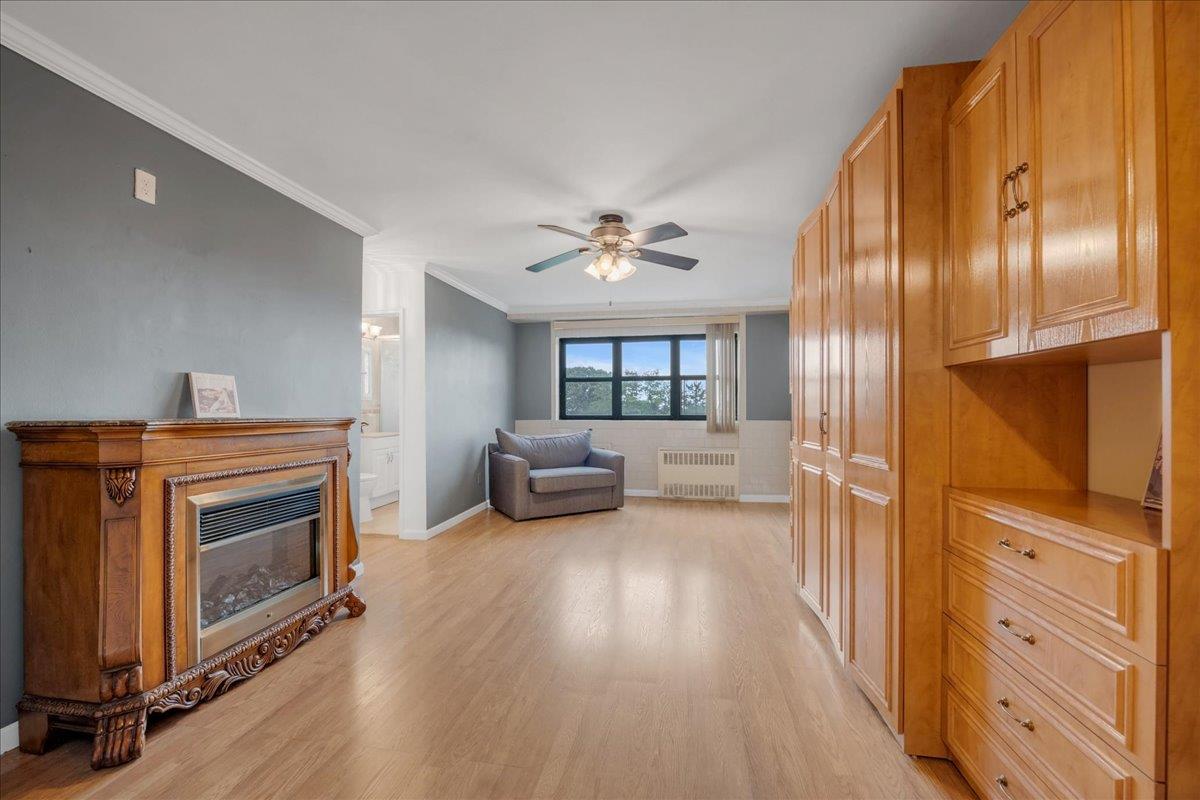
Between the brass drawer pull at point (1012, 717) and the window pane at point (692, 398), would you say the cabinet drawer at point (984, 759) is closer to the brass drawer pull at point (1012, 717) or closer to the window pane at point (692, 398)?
the brass drawer pull at point (1012, 717)

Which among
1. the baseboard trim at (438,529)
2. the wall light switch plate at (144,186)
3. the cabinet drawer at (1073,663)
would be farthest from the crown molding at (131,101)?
the cabinet drawer at (1073,663)

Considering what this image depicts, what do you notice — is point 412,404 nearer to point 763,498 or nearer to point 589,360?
point 589,360

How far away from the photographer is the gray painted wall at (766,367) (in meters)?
6.52

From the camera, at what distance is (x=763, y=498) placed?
6473 mm

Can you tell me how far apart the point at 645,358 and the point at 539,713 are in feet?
17.6

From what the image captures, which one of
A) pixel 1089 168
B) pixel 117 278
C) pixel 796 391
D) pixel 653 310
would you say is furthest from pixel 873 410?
pixel 653 310

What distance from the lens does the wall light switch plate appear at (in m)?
2.21

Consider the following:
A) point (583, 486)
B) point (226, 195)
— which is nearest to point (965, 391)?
point (226, 195)

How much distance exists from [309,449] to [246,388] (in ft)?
1.73

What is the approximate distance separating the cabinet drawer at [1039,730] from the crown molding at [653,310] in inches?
199

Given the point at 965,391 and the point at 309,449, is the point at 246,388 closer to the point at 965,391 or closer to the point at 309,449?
the point at 309,449

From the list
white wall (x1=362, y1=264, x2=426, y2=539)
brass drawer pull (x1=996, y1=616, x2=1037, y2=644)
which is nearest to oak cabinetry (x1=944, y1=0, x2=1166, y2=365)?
brass drawer pull (x1=996, y1=616, x2=1037, y2=644)

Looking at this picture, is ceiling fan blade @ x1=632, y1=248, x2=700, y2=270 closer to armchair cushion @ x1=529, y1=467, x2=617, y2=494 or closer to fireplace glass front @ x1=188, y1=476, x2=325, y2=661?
fireplace glass front @ x1=188, y1=476, x2=325, y2=661

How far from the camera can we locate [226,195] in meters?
2.66
